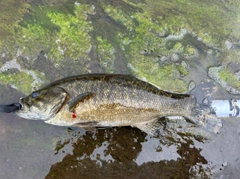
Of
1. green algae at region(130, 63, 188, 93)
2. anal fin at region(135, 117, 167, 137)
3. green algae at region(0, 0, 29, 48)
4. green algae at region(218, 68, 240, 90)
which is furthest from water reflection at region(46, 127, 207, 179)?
green algae at region(0, 0, 29, 48)

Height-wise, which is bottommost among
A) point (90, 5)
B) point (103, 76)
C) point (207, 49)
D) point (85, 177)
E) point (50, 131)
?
Answer: point (85, 177)

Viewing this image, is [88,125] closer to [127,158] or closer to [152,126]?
[127,158]

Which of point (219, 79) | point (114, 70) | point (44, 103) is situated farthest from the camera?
point (219, 79)

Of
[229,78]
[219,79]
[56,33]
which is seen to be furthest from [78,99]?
[229,78]

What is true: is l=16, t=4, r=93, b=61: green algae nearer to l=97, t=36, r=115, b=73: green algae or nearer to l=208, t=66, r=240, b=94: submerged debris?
l=97, t=36, r=115, b=73: green algae

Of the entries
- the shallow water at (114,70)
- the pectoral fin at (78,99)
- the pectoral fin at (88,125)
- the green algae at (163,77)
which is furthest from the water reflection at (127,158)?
the green algae at (163,77)

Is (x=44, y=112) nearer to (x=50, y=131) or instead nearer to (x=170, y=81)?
(x=50, y=131)

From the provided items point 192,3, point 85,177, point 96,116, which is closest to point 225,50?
point 192,3
